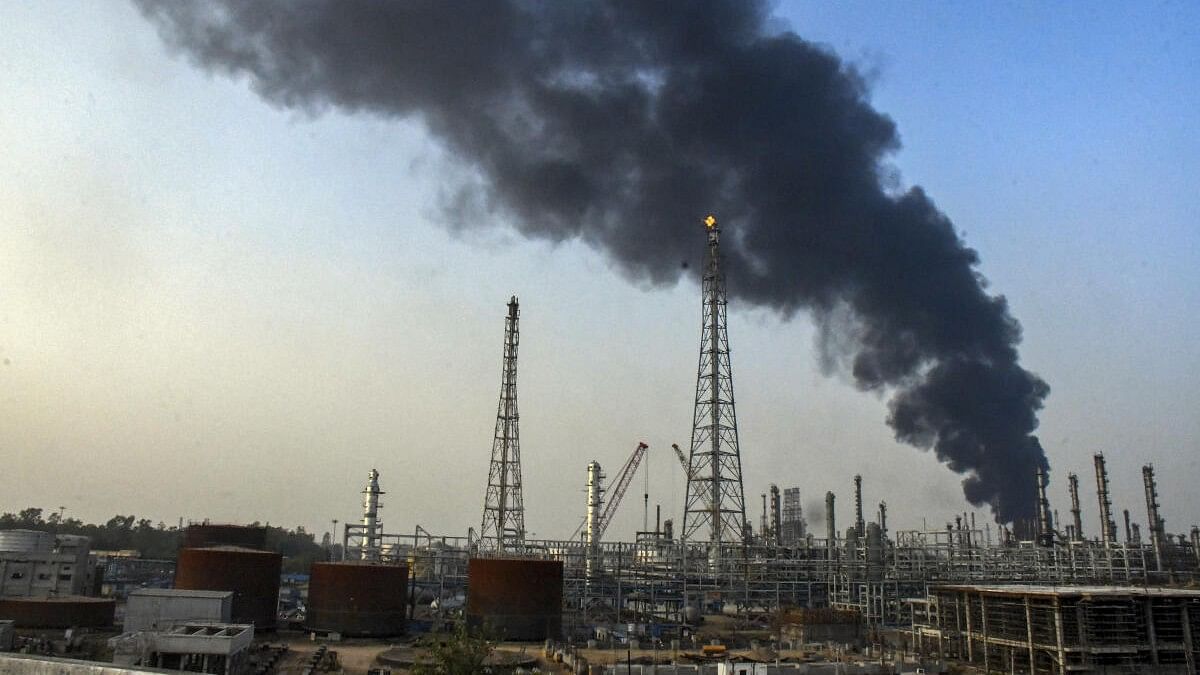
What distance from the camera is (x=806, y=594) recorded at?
71.2m

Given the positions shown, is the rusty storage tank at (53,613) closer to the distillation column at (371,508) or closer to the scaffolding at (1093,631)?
the distillation column at (371,508)

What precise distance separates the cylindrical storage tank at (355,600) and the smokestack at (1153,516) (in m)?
62.0

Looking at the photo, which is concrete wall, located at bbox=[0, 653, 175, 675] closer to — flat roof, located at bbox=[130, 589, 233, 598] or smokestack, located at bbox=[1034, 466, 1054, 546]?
flat roof, located at bbox=[130, 589, 233, 598]

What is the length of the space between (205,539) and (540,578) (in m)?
39.5

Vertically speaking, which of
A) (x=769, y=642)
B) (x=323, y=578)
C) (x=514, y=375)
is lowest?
(x=769, y=642)

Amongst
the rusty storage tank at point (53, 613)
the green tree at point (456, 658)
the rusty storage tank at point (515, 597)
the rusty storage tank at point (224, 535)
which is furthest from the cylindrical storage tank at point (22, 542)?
the green tree at point (456, 658)

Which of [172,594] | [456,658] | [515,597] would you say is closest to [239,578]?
[172,594]

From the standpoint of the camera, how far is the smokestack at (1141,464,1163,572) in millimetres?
73125

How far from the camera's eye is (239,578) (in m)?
52.9

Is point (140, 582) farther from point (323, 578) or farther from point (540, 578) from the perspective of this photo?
point (540, 578)

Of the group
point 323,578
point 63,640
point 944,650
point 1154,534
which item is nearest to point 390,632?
point 323,578

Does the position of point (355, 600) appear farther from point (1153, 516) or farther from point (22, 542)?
point (1153, 516)

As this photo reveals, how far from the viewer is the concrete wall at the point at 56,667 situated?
16.7 m

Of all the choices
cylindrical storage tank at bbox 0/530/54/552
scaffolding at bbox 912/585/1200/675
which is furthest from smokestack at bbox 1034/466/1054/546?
cylindrical storage tank at bbox 0/530/54/552
